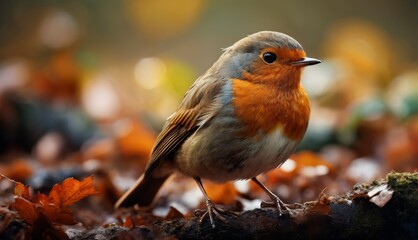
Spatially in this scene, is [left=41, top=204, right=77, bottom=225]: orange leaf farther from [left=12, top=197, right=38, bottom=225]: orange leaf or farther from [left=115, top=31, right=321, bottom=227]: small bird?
[left=115, top=31, right=321, bottom=227]: small bird

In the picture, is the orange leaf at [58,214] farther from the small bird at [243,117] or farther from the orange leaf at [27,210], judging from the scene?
the small bird at [243,117]

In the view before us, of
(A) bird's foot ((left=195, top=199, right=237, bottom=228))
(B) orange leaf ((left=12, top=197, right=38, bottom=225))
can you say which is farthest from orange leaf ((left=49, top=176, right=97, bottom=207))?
(A) bird's foot ((left=195, top=199, right=237, bottom=228))

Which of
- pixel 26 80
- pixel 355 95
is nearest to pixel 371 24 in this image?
pixel 355 95

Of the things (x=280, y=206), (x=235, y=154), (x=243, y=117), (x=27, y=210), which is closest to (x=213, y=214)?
(x=280, y=206)

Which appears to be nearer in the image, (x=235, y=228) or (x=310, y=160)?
(x=235, y=228)

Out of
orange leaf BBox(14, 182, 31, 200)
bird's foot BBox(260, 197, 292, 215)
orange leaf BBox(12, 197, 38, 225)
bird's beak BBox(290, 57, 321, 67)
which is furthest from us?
bird's beak BBox(290, 57, 321, 67)

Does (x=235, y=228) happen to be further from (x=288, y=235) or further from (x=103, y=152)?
(x=103, y=152)

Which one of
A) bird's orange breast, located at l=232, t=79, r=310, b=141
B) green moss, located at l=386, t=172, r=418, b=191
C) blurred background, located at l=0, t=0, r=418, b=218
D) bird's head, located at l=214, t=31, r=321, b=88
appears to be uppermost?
bird's head, located at l=214, t=31, r=321, b=88

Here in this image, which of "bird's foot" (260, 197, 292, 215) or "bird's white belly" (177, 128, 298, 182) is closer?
"bird's foot" (260, 197, 292, 215)
